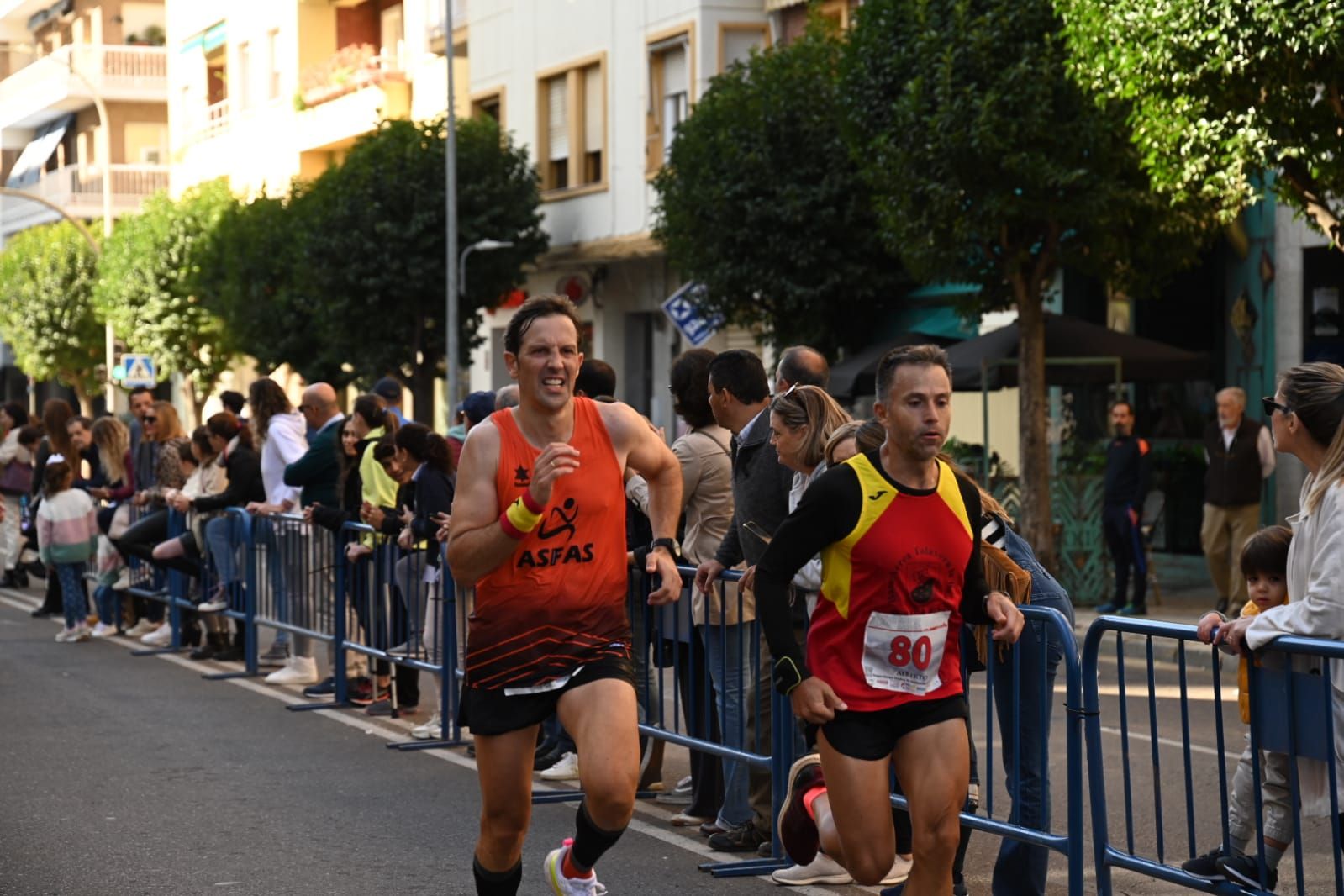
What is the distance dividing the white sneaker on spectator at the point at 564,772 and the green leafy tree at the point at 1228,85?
7.04 metres

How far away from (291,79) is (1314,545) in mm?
40020

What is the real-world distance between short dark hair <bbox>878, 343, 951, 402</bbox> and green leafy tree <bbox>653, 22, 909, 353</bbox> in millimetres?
18541

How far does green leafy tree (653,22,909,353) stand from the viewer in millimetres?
24391

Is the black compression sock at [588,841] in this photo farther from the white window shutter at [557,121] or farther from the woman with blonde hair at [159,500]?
the white window shutter at [557,121]

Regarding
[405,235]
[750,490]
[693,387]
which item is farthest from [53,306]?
[750,490]

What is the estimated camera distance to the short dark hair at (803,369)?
8141 millimetres

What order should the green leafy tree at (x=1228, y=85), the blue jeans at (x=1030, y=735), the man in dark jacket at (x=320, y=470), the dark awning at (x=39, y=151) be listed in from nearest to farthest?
the blue jeans at (x=1030, y=735)
the man in dark jacket at (x=320, y=470)
the green leafy tree at (x=1228, y=85)
the dark awning at (x=39, y=151)

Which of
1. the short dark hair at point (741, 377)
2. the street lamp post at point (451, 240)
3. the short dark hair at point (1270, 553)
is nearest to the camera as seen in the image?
the short dark hair at point (1270, 553)

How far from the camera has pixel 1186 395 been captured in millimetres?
22781

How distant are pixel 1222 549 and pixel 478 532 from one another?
13.0 m

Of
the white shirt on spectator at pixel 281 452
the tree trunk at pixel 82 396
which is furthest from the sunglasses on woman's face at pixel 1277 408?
the tree trunk at pixel 82 396

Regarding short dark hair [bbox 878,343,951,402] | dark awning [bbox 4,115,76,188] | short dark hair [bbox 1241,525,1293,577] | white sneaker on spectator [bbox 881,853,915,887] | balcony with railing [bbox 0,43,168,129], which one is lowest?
white sneaker on spectator [bbox 881,853,915,887]

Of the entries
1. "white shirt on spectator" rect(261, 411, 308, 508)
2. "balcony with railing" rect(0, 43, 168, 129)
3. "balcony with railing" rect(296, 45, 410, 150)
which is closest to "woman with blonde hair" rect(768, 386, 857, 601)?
"white shirt on spectator" rect(261, 411, 308, 508)

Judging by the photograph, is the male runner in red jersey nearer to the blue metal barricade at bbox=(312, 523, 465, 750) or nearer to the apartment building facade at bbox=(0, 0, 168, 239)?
the blue metal barricade at bbox=(312, 523, 465, 750)
